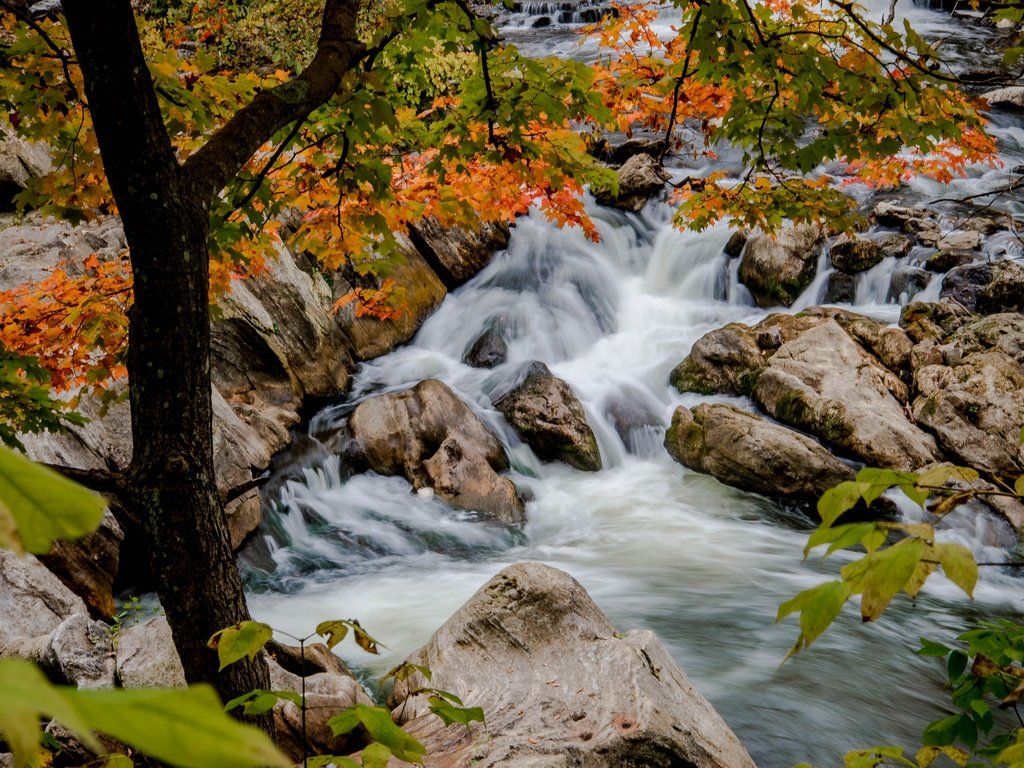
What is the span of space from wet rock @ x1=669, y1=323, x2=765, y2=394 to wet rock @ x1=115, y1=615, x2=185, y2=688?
27.2 ft

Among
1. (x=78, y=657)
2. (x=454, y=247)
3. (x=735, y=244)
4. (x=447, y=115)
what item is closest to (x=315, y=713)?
(x=78, y=657)

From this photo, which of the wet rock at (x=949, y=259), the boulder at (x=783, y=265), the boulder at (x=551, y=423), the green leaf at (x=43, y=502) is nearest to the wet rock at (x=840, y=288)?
the boulder at (x=783, y=265)

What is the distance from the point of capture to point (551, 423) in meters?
9.14

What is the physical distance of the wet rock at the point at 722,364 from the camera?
9922mm

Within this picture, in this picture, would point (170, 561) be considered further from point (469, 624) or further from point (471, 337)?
point (471, 337)

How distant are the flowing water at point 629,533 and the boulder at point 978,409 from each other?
0.86m

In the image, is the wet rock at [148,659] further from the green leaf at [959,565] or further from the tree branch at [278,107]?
the green leaf at [959,565]

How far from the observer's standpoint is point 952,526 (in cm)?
765

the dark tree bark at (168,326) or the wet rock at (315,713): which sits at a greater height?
the dark tree bark at (168,326)

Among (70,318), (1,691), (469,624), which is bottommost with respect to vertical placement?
(469,624)

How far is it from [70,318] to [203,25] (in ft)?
56.6

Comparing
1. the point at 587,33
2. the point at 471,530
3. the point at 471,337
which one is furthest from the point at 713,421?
the point at 587,33

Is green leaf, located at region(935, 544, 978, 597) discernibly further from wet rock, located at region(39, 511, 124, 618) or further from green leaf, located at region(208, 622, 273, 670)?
wet rock, located at region(39, 511, 124, 618)

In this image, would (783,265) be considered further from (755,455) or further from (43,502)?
(43,502)
